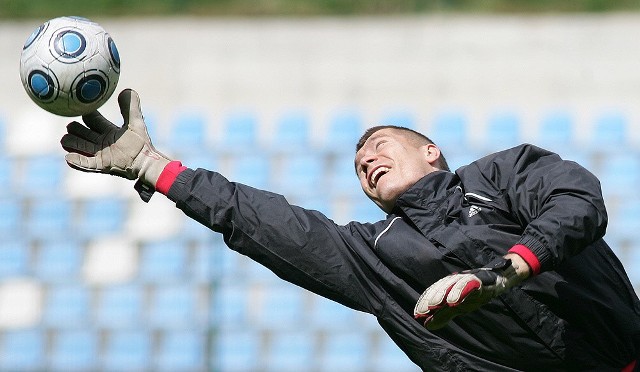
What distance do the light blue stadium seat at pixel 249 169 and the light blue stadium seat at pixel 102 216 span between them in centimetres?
109

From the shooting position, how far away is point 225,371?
852 centimetres

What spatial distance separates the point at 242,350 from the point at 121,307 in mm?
1218

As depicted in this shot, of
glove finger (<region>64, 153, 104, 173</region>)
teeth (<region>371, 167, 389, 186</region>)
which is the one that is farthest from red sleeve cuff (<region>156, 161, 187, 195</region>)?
teeth (<region>371, 167, 389, 186</region>)

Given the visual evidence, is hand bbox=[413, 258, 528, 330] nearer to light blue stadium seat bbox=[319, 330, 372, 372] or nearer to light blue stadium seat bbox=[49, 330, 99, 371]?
light blue stadium seat bbox=[319, 330, 372, 372]

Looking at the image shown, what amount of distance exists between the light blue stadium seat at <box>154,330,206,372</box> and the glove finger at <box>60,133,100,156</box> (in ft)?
15.2

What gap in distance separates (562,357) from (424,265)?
23.0 inches

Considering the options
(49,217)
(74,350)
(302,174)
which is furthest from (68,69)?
(49,217)

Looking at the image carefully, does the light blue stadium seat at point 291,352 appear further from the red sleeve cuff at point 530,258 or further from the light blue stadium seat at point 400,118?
the red sleeve cuff at point 530,258

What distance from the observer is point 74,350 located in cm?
915

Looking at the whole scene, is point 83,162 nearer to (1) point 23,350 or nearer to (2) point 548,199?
(2) point 548,199

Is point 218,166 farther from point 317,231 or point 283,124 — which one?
point 317,231

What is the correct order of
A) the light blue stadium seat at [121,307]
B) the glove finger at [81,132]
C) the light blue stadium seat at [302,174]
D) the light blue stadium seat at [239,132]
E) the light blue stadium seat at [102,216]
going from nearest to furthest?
the glove finger at [81,132]
the light blue stadium seat at [121,307]
the light blue stadium seat at [302,174]
the light blue stadium seat at [102,216]
the light blue stadium seat at [239,132]

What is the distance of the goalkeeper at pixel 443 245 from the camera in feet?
12.2

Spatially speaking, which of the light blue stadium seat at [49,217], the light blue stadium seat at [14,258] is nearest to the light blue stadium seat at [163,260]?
the light blue stadium seat at [49,217]
